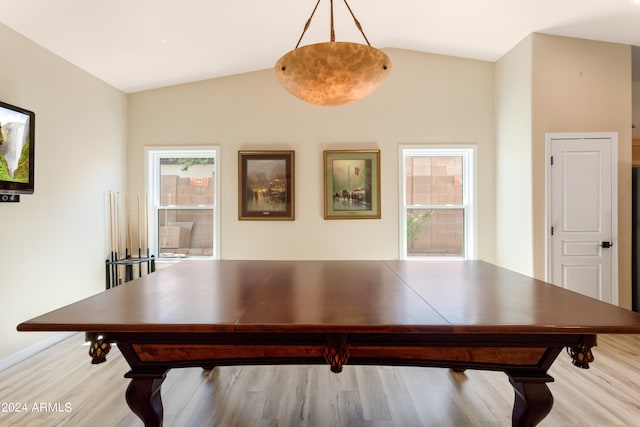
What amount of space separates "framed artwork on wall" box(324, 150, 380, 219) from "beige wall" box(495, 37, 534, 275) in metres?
1.41

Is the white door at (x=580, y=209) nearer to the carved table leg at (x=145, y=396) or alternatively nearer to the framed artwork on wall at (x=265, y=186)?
the framed artwork on wall at (x=265, y=186)

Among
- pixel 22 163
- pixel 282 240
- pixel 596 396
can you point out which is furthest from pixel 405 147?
pixel 22 163

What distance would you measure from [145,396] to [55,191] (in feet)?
8.55

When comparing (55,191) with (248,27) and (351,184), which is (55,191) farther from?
(351,184)

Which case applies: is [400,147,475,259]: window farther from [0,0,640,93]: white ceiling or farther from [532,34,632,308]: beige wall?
[0,0,640,93]: white ceiling

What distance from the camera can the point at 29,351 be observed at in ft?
8.89

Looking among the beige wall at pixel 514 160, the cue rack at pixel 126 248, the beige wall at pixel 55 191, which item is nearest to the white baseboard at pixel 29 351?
the beige wall at pixel 55 191

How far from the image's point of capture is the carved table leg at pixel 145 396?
1.27 meters

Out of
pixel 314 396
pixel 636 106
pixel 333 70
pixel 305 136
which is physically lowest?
pixel 314 396

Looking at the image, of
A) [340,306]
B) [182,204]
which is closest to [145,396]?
[340,306]

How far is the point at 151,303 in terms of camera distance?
136cm

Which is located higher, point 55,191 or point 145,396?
point 55,191

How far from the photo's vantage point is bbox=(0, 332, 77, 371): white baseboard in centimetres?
251

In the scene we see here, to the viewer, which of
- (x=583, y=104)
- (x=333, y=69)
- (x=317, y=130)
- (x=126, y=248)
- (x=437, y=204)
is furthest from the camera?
(x=437, y=204)
